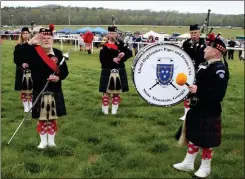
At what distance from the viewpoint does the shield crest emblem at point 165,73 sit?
17.5 feet

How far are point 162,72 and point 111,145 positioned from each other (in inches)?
60.8

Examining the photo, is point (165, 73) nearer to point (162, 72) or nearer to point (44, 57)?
point (162, 72)

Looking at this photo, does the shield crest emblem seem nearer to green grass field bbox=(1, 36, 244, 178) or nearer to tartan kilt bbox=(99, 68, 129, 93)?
green grass field bbox=(1, 36, 244, 178)

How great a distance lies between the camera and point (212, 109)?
4.70 meters

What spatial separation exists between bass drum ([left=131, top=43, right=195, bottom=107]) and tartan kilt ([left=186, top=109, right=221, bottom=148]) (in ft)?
1.90

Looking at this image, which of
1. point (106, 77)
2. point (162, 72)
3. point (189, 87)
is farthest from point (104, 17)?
point (189, 87)

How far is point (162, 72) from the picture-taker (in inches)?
211

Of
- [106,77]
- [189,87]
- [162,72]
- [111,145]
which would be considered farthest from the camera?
[106,77]

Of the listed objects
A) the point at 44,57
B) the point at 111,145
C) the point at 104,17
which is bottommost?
the point at 111,145

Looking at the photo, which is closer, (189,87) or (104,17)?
(189,87)

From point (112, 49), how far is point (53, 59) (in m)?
2.40

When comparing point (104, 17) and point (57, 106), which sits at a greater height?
point (104, 17)

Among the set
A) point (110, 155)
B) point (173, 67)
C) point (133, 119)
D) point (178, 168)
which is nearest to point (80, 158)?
point (110, 155)

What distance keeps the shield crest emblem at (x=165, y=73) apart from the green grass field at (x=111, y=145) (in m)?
1.21
